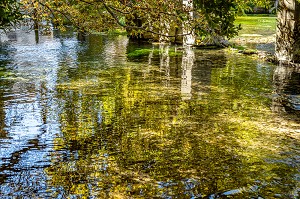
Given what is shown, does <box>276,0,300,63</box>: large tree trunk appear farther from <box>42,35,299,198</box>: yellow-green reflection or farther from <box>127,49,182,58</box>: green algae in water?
<box>127,49,182,58</box>: green algae in water

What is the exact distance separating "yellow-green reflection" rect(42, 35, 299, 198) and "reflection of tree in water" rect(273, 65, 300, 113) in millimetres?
346

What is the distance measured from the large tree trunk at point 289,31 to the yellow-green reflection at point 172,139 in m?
3.83

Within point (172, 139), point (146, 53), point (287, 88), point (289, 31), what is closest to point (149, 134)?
point (172, 139)

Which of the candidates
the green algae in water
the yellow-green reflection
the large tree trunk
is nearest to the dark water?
the yellow-green reflection

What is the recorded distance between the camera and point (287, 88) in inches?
482

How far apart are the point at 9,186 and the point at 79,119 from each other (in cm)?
344

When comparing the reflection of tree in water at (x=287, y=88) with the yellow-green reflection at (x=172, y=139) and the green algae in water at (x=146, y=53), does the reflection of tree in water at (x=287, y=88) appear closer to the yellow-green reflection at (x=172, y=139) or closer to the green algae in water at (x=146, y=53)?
the yellow-green reflection at (x=172, y=139)

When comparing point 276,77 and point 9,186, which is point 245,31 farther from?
point 9,186

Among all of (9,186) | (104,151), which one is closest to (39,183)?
(9,186)

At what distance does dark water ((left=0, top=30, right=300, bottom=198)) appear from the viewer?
206 inches

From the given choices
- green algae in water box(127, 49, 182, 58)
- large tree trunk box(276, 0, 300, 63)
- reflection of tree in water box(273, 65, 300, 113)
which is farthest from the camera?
green algae in water box(127, 49, 182, 58)

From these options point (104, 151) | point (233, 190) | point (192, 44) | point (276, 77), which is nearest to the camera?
point (233, 190)

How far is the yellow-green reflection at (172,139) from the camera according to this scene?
523 cm

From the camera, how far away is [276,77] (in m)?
13.9
